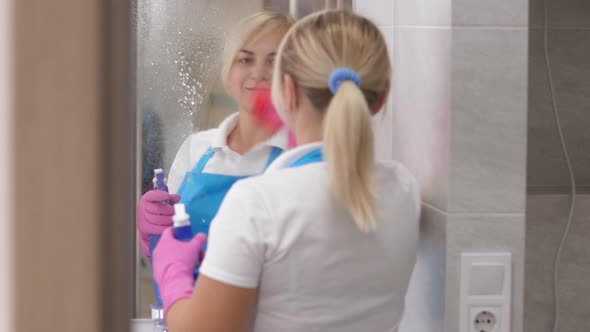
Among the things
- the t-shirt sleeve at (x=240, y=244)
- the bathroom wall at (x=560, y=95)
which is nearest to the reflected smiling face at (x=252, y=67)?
the t-shirt sleeve at (x=240, y=244)

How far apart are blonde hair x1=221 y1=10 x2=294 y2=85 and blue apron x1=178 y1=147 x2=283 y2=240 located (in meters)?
0.15

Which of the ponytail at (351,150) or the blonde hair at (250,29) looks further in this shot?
the blonde hair at (250,29)

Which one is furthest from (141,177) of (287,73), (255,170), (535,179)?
(535,179)

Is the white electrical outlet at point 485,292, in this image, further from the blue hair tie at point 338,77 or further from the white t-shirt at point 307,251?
the blue hair tie at point 338,77

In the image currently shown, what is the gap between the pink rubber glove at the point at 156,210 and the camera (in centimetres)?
127

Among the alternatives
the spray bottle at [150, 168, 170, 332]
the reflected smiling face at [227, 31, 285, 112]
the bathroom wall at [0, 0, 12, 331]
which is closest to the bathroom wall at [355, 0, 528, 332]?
the reflected smiling face at [227, 31, 285, 112]

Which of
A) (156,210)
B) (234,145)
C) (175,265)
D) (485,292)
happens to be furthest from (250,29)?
(485,292)

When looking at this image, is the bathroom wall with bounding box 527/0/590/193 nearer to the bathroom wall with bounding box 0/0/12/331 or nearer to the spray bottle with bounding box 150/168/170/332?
the spray bottle with bounding box 150/168/170/332

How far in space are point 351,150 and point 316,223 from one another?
0.10m

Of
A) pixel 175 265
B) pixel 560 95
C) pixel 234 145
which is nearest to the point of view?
pixel 175 265

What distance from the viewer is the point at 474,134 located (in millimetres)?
1157

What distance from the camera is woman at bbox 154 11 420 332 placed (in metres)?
0.95

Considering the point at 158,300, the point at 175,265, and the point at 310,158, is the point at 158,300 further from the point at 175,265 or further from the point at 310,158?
the point at 310,158

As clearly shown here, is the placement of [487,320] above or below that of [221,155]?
below
